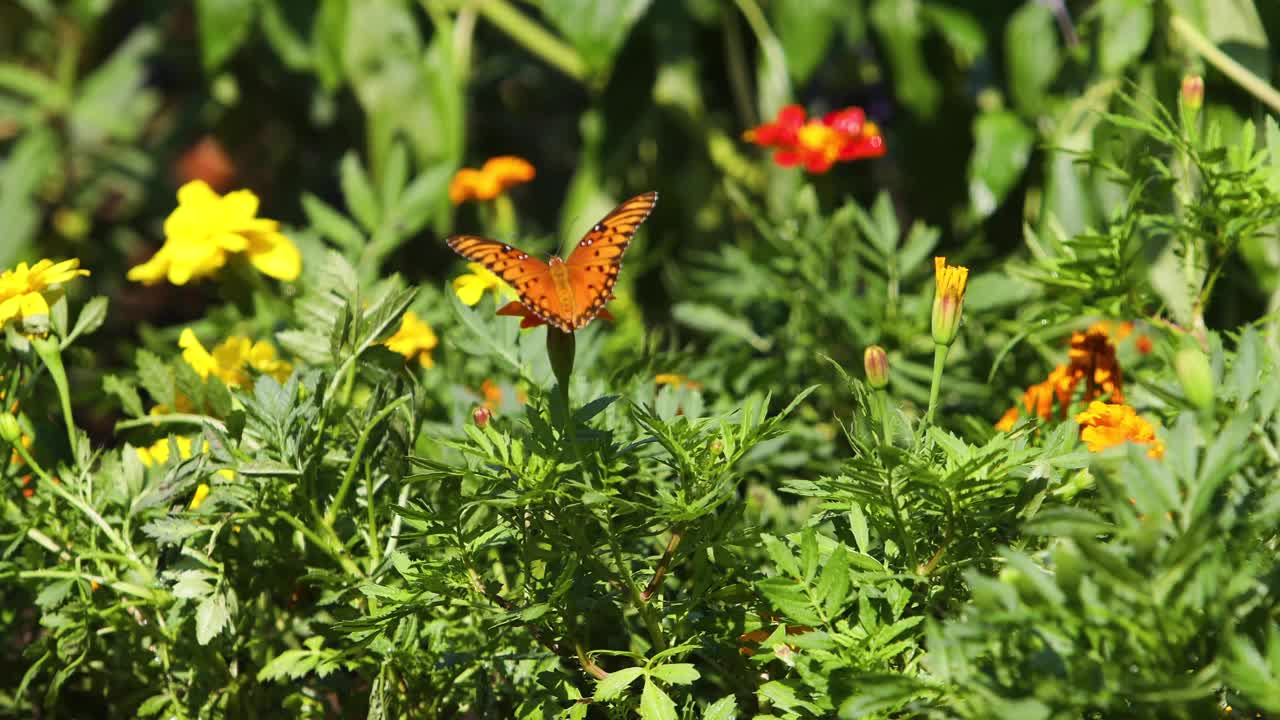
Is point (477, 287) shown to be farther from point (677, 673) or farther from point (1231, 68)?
point (1231, 68)

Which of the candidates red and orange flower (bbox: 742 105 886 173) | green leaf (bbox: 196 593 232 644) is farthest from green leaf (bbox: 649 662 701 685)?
red and orange flower (bbox: 742 105 886 173)

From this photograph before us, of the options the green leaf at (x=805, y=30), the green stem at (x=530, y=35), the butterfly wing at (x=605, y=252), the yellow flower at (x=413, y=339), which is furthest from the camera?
the green stem at (x=530, y=35)

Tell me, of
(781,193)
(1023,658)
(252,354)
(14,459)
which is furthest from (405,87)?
(1023,658)

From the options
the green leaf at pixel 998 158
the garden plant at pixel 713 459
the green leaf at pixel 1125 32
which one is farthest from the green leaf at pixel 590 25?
the green leaf at pixel 1125 32

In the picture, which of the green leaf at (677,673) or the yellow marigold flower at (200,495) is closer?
the green leaf at (677,673)

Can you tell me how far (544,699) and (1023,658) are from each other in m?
0.31

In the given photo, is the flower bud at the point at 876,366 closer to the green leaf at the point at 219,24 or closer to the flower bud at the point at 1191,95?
the flower bud at the point at 1191,95

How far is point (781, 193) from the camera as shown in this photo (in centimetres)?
188

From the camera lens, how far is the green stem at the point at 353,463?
757 mm

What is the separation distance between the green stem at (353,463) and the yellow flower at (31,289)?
0.24m

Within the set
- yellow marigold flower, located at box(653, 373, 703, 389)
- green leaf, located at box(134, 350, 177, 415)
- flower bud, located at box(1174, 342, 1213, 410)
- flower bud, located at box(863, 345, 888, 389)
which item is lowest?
yellow marigold flower, located at box(653, 373, 703, 389)

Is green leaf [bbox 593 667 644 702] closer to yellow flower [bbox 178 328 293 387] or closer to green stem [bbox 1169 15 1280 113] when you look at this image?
yellow flower [bbox 178 328 293 387]

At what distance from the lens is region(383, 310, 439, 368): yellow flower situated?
1.00 metres

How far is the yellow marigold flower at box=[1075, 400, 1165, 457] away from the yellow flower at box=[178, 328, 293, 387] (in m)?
0.64
